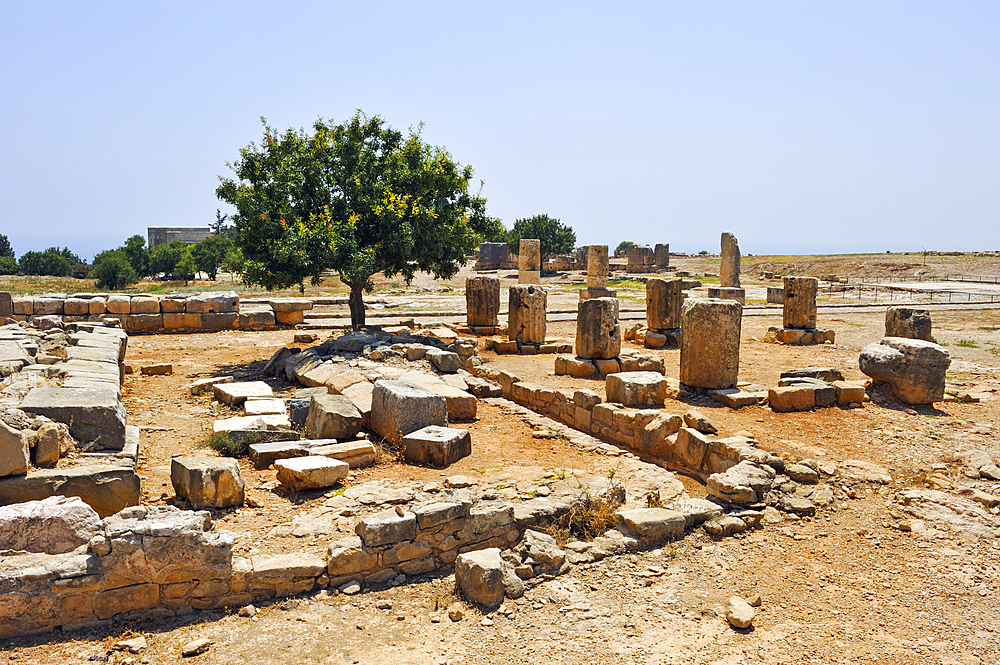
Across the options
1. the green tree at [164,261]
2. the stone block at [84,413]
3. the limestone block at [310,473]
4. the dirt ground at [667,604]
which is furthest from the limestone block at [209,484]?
the green tree at [164,261]

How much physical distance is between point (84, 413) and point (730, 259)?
1034 inches

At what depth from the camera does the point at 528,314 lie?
17578 mm

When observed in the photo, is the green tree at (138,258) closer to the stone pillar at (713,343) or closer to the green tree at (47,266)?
the green tree at (47,266)

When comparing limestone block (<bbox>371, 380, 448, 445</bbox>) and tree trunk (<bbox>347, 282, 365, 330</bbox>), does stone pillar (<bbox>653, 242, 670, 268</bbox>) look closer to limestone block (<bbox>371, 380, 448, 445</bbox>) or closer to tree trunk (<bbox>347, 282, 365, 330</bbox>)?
tree trunk (<bbox>347, 282, 365, 330</bbox>)

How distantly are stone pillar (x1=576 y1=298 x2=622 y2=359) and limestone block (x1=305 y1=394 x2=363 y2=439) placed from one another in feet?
21.0

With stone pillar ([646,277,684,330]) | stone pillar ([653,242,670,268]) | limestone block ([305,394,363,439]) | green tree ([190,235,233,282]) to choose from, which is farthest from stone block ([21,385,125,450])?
stone pillar ([653,242,670,268])

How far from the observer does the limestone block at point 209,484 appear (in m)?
6.66

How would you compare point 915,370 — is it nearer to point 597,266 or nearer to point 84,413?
point 84,413

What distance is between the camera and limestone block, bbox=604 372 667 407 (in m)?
11.2

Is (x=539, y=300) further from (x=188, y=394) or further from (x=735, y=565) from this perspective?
(x=735, y=565)

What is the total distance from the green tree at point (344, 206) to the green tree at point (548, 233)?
39770 millimetres

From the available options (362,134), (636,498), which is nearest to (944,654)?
(636,498)

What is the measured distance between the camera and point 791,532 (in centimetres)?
711

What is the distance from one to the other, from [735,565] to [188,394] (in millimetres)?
9306
